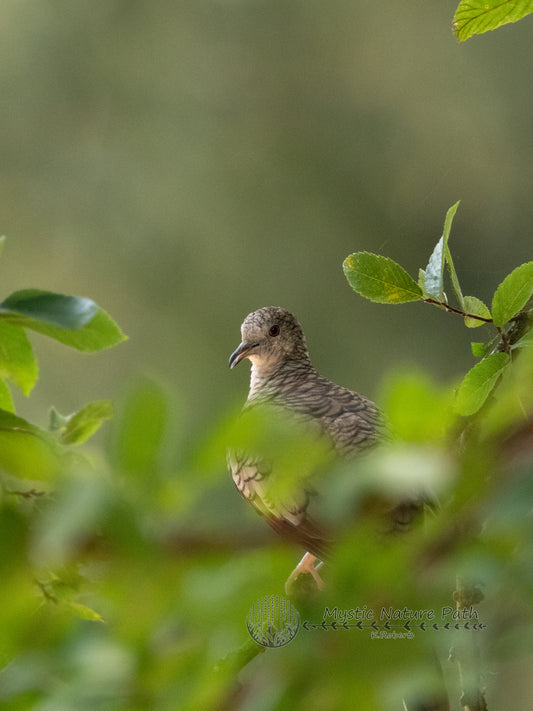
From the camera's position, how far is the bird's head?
0.80 metres

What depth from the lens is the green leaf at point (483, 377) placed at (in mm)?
290

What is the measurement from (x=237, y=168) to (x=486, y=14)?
2.84 m

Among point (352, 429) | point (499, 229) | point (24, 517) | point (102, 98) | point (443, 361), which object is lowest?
point (443, 361)

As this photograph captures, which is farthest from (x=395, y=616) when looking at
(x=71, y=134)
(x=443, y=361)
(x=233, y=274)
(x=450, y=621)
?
(x=71, y=134)

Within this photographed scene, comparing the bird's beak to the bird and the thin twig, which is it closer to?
the bird

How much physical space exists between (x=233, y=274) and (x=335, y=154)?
0.56 m

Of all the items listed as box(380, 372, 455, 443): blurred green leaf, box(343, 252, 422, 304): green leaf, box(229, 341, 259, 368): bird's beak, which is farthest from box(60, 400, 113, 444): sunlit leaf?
box(229, 341, 259, 368): bird's beak

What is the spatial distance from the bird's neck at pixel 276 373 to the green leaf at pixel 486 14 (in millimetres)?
385

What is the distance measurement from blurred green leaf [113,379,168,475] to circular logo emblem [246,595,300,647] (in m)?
0.04

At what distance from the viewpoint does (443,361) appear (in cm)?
188

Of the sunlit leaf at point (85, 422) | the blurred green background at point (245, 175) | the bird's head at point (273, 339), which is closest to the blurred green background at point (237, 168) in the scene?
the blurred green background at point (245, 175)

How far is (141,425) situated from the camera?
12 centimetres

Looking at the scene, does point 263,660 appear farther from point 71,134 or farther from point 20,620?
point 71,134

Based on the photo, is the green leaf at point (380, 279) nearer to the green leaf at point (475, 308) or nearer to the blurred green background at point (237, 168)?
the green leaf at point (475, 308)
